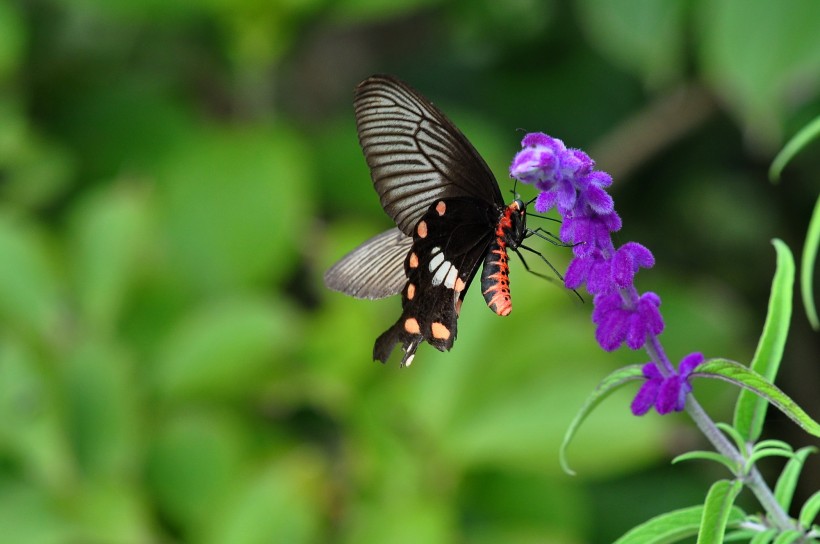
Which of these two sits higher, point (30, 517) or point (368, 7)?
point (368, 7)

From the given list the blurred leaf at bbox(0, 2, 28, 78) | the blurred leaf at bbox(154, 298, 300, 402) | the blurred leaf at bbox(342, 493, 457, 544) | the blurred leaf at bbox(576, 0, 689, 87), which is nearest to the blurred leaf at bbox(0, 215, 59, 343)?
the blurred leaf at bbox(154, 298, 300, 402)

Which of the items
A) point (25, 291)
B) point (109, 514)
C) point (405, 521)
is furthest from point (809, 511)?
point (25, 291)

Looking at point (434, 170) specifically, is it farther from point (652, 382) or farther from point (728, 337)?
point (728, 337)

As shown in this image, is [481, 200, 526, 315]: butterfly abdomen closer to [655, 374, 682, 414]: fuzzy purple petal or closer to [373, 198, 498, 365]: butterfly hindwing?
[373, 198, 498, 365]: butterfly hindwing

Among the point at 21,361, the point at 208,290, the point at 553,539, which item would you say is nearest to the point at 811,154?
the point at 553,539

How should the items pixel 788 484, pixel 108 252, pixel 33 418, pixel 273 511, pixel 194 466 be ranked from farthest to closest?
pixel 108 252 → pixel 194 466 → pixel 33 418 → pixel 273 511 → pixel 788 484

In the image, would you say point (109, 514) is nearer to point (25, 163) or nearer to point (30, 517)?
point (30, 517)
